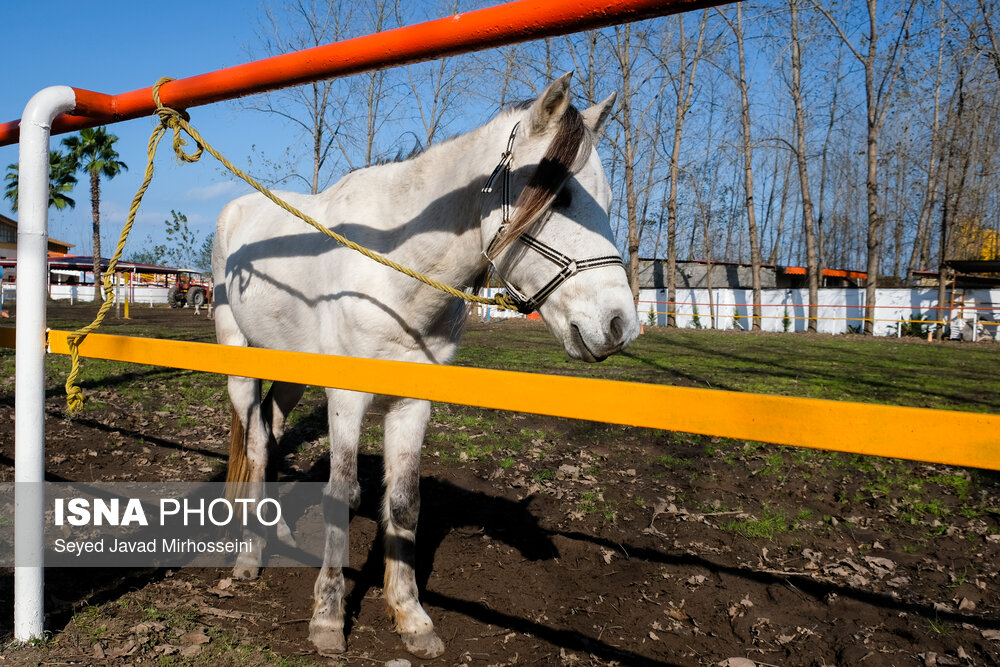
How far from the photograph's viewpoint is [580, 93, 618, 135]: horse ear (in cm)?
235

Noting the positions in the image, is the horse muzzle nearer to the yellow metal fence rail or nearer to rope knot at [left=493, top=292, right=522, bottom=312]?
rope knot at [left=493, top=292, right=522, bottom=312]

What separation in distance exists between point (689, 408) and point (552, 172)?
110 cm

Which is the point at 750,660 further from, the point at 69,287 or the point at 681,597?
the point at 69,287

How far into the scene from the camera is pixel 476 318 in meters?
29.9

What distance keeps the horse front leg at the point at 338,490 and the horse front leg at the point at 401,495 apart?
192 mm

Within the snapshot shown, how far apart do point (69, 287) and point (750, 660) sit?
57.2 meters

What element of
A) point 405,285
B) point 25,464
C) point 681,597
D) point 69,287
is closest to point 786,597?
point 681,597

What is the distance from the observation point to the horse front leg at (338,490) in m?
2.73

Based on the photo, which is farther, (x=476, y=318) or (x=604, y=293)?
(x=476, y=318)

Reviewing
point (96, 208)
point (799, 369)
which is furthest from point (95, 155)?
point (799, 369)

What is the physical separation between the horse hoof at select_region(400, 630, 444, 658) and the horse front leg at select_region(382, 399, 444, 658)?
0.17m

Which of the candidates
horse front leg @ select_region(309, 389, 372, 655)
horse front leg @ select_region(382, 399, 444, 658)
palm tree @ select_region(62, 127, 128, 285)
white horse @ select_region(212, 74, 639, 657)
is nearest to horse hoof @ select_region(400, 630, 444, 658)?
white horse @ select_region(212, 74, 639, 657)

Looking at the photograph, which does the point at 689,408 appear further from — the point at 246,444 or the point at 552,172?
the point at 246,444

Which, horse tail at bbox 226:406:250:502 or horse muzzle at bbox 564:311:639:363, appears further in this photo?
horse tail at bbox 226:406:250:502
